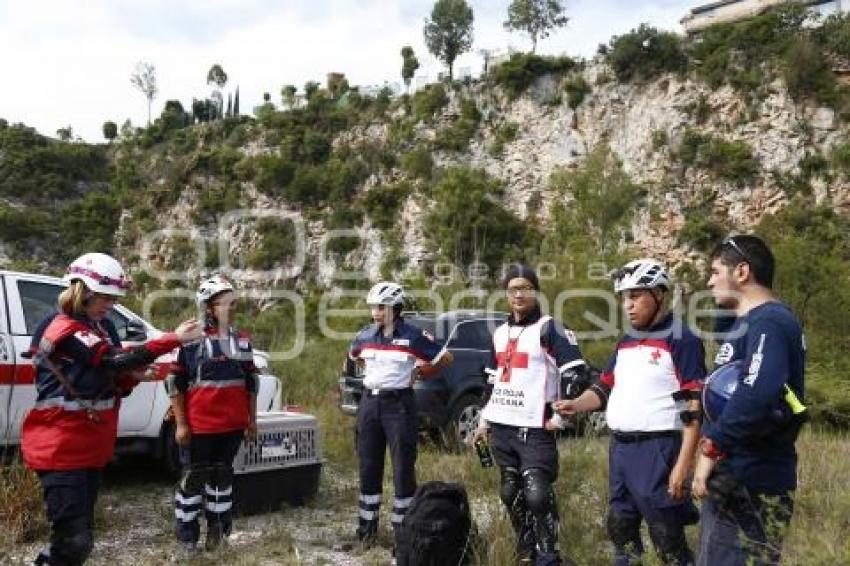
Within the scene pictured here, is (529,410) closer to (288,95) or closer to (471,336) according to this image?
→ (471,336)

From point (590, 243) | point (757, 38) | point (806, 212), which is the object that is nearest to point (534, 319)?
point (590, 243)

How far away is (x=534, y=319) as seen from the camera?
14.0ft

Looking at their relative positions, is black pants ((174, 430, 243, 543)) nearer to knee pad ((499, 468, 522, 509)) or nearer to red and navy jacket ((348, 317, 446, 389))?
red and navy jacket ((348, 317, 446, 389))

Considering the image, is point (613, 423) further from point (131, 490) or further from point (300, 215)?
point (300, 215)

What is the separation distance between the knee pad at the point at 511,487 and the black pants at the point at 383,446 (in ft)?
3.15

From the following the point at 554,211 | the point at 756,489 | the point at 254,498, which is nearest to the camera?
the point at 756,489

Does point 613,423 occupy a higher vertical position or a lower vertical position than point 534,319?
lower

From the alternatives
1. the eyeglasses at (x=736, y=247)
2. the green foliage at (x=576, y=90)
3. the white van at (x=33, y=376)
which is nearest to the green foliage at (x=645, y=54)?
the green foliage at (x=576, y=90)

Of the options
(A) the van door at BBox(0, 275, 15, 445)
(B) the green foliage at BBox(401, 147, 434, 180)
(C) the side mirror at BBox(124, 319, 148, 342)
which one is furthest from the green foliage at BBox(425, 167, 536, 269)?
(A) the van door at BBox(0, 275, 15, 445)

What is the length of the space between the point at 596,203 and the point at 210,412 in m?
24.4

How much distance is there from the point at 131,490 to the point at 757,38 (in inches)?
1242

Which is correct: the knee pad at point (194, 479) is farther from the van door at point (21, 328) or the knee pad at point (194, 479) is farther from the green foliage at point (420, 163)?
the green foliage at point (420, 163)

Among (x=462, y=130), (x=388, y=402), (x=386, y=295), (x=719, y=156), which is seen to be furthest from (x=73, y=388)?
(x=462, y=130)

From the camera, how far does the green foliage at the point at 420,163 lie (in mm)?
39031
